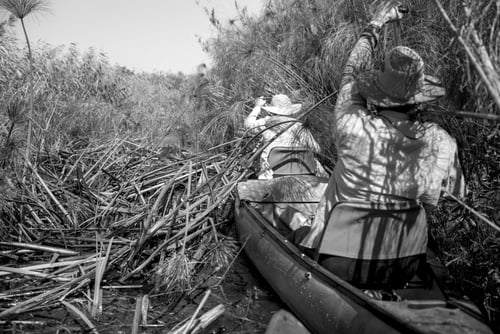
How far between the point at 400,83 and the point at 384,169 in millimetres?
471

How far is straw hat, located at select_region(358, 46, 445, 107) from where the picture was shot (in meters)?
2.36

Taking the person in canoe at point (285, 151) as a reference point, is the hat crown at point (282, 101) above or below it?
above

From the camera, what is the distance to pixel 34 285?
404cm

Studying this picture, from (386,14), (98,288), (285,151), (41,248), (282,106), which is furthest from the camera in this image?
(282,106)

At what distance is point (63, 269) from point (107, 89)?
7430 mm

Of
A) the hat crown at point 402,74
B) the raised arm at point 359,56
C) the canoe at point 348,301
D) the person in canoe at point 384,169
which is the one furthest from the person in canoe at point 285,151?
the hat crown at point 402,74

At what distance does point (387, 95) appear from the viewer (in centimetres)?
244

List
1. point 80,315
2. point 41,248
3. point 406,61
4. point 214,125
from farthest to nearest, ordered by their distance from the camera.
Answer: point 214,125
point 41,248
point 80,315
point 406,61

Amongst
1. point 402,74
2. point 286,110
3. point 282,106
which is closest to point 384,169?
point 402,74

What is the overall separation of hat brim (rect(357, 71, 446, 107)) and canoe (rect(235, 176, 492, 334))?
3.52 feet

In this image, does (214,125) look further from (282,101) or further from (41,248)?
(41,248)

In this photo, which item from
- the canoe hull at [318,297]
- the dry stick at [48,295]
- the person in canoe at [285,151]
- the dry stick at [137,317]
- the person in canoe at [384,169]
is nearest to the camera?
the canoe hull at [318,297]

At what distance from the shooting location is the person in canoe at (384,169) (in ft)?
7.99

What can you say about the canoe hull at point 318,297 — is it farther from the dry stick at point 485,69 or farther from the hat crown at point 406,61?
the hat crown at point 406,61
